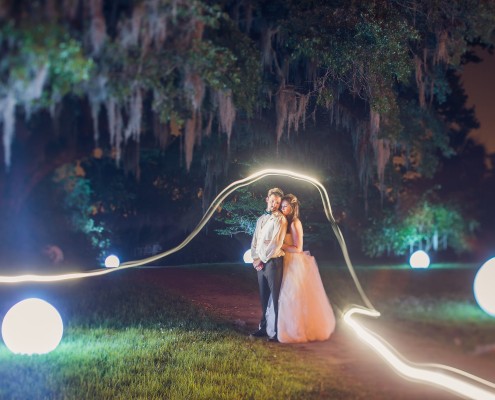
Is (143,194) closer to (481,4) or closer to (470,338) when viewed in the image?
(481,4)

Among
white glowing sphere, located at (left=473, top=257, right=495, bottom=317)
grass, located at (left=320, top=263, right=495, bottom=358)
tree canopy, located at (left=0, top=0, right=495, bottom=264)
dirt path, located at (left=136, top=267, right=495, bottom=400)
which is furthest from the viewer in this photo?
white glowing sphere, located at (left=473, top=257, right=495, bottom=317)

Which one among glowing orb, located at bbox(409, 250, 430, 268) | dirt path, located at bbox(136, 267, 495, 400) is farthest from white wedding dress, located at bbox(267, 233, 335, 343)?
glowing orb, located at bbox(409, 250, 430, 268)

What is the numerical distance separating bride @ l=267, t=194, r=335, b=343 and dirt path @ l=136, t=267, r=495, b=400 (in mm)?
248

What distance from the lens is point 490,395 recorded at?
6.01 meters

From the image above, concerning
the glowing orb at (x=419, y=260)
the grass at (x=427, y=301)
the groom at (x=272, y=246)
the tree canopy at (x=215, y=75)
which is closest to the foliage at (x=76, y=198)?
the tree canopy at (x=215, y=75)

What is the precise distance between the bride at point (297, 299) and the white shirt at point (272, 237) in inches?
8.2

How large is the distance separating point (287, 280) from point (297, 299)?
33 centimetres

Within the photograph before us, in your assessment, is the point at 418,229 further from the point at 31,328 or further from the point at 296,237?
the point at 31,328

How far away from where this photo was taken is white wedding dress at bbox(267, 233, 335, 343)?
30.3 ft

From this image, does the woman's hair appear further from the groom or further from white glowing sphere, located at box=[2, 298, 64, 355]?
white glowing sphere, located at box=[2, 298, 64, 355]

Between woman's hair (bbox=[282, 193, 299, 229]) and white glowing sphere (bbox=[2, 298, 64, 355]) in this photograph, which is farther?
woman's hair (bbox=[282, 193, 299, 229])

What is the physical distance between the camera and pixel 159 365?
25.1 ft

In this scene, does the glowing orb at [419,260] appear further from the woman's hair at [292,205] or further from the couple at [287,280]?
the woman's hair at [292,205]

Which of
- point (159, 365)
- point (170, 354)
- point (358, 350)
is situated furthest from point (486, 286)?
point (159, 365)
